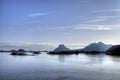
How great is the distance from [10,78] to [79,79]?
381 inches

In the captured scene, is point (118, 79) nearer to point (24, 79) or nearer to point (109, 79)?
point (109, 79)

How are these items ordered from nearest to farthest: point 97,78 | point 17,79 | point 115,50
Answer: point 17,79 → point 97,78 → point 115,50

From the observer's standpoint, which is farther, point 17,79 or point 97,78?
point 97,78

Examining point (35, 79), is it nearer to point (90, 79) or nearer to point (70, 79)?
point (70, 79)

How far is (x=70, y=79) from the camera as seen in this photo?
93.9ft

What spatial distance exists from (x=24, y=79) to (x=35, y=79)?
5.09ft

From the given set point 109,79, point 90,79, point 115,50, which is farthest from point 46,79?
point 115,50

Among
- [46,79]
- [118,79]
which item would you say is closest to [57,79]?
[46,79]

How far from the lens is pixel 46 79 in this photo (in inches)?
1123

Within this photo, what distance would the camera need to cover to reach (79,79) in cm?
2889

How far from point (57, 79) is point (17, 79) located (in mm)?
5539

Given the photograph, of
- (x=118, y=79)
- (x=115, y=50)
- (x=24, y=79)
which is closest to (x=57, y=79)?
(x=24, y=79)

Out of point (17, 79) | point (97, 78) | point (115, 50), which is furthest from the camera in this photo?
point (115, 50)

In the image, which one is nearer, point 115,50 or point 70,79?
point 70,79
